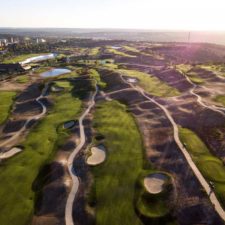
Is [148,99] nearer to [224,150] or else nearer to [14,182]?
[224,150]

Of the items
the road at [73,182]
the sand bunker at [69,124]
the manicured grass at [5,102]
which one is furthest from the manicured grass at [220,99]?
the manicured grass at [5,102]

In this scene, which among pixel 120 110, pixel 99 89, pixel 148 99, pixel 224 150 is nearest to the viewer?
pixel 224 150

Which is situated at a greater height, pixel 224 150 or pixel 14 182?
pixel 224 150

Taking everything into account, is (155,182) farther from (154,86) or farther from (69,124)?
(154,86)

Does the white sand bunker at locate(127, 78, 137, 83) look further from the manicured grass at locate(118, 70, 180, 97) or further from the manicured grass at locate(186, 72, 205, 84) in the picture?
the manicured grass at locate(186, 72, 205, 84)

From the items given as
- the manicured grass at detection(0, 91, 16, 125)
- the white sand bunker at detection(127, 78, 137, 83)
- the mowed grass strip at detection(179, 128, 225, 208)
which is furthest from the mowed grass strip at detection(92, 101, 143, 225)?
the white sand bunker at detection(127, 78, 137, 83)

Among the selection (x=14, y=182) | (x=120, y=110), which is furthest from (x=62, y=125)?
(x=14, y=182)
